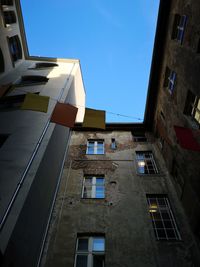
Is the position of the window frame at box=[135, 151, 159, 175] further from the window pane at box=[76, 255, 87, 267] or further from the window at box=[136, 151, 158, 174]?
the window pane at box=[76, 255, 87, 267]

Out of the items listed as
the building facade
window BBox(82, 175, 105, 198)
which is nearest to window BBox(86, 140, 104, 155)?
the building facade

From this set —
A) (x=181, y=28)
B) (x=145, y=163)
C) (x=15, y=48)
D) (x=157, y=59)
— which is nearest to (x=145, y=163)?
(x=145, y=163)

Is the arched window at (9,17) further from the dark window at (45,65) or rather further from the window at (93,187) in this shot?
the window at (93,187)

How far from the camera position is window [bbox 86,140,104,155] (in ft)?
43.0

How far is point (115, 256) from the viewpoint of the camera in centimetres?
726

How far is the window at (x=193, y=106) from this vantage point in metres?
8.53

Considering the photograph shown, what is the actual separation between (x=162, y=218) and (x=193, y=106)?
508 centimetres

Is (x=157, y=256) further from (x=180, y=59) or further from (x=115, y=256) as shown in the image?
(x=180, y=59)

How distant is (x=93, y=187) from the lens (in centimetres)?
1044

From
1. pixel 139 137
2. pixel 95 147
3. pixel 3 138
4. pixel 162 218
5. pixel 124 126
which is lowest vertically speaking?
pixel 162 218

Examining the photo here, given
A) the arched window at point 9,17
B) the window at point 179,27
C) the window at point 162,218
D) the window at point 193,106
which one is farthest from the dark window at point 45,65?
the window at point 162,218

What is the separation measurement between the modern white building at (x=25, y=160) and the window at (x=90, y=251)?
4.73 feet

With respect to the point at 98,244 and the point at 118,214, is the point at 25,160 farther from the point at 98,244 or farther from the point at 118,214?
the point at 118,214

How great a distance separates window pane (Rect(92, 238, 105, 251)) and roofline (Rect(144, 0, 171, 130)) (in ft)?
31.4
